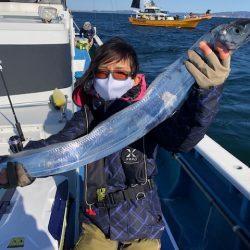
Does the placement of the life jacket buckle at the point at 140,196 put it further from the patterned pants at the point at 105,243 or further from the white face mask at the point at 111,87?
the white face mask at the point at 111,87

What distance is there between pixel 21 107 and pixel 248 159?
4291 millimetres

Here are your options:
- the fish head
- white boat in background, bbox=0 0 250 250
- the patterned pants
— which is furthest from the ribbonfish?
white boat in background, bbox=0 0 250 250

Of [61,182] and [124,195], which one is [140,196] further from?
[61,182]

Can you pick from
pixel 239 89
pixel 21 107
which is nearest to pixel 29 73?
pixel 21 107

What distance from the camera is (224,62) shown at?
63.8 inches

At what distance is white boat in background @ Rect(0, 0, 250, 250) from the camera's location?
8.65ft

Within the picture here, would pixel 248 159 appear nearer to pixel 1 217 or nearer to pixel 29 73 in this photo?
pixel 29 73

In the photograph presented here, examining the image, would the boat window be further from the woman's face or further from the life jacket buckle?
the life jacket buckle

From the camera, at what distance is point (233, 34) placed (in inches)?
60.0

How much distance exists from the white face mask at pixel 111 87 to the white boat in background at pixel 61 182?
107 cm

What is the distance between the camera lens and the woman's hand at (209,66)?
160 cm

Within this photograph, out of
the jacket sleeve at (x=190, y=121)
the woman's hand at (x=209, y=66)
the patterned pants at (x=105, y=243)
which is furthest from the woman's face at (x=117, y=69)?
the patterned pants at (x=105, y=243)

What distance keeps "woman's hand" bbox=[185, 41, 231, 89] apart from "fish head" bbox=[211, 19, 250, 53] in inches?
1.1

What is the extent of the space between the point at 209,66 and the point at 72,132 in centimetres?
99
